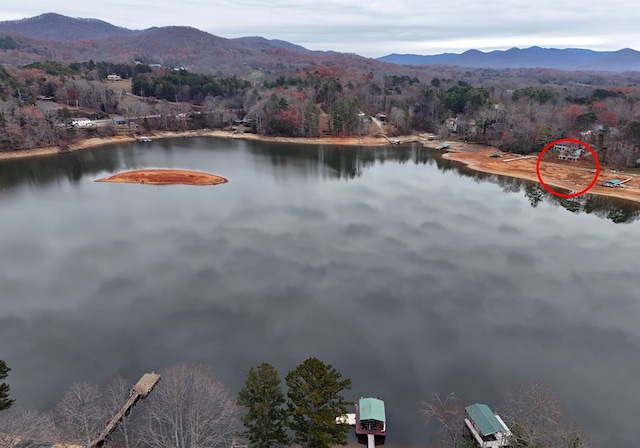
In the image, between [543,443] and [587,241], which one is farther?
[587,241]

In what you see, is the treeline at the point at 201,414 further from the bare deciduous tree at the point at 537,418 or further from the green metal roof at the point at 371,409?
the bare deciduous tree at the point at 537,418

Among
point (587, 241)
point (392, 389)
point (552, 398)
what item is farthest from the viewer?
point (587, 241)

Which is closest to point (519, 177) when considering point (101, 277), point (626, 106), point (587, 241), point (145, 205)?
point (587, 241)

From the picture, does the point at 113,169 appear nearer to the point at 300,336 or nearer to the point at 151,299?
the point at 151,299

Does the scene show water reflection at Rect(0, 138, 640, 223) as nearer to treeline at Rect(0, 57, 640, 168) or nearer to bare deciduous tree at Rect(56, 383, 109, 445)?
treeline at Rect(0, 57, 640, 168)

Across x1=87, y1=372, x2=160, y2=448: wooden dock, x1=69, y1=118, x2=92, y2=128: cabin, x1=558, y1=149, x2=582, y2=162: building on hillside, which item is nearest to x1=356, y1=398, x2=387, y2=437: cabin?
x1=87, y1=372, x2=160, y2=448: wooden dock

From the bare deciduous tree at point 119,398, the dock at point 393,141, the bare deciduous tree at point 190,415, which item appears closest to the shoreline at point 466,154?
the dock at point 393,141

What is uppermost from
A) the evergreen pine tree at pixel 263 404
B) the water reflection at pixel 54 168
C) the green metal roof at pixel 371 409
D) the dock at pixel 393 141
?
the evergreen pine tree at pixel 263 404
